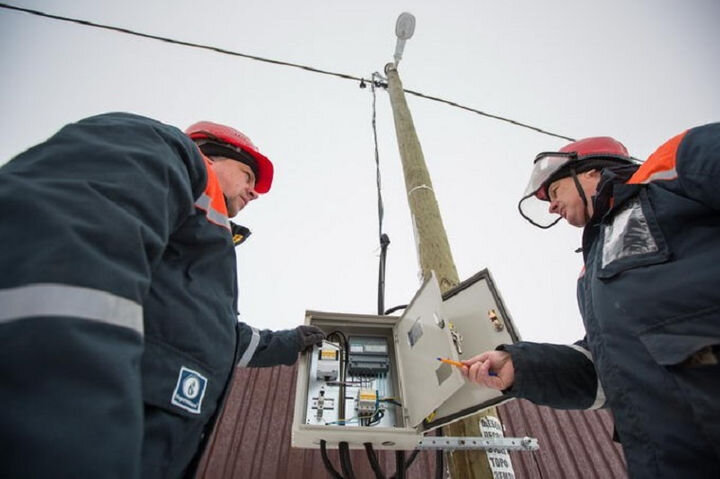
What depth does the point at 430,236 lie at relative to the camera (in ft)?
6.05

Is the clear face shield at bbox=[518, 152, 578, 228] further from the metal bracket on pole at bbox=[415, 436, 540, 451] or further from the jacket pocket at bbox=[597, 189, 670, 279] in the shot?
the metal bracket on pole at bbox=[415, 436, 540, 451]

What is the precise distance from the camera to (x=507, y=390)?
3.98 ft

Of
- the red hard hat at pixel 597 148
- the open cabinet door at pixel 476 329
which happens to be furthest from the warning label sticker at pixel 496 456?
the red hard hat at pixel 597 148

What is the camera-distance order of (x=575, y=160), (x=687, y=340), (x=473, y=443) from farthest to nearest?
(x=575, y=160), (x=473, y=443), (x=687, y=340)

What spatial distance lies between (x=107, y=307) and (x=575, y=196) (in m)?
1.85

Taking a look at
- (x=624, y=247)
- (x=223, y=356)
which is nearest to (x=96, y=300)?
(x=223, y=356)

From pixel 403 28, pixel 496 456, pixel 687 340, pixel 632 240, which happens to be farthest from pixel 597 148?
pixel 403 28

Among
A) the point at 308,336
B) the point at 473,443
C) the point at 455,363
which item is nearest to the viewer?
the point at 455,363

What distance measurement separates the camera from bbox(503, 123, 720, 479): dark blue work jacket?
2.28 feet

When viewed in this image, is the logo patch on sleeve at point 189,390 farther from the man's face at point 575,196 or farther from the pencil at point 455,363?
the man's face at point 575,196

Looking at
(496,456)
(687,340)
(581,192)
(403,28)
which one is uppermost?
(403,28)

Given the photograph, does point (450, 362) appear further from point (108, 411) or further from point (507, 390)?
point (108, 411)

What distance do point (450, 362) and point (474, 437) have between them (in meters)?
0.44

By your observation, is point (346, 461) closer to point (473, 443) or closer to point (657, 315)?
point (473, 443)
